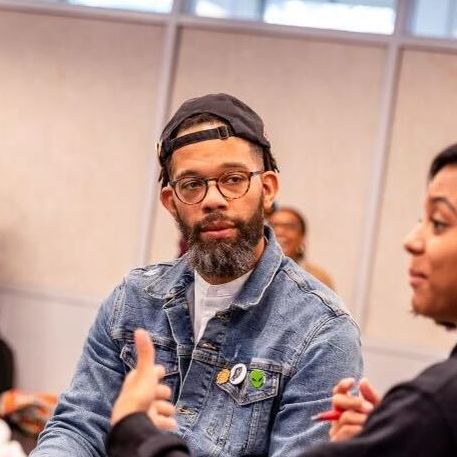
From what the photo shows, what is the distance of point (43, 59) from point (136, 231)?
47.1 inches

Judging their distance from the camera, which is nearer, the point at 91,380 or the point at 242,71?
the point at 91,380

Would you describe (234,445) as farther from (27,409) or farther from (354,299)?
(354,299)

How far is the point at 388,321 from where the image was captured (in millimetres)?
5887

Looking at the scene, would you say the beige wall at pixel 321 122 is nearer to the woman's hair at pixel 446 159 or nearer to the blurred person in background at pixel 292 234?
the blurred person in background at pixel 292 234

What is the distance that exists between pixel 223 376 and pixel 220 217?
0.33 meters

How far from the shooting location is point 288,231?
Answer: 17.6 ft

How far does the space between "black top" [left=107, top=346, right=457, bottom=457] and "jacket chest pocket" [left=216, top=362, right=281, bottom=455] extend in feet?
2.24

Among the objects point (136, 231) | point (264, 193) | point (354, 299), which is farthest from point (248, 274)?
point (136, 231)

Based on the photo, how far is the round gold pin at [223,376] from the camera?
214 cm

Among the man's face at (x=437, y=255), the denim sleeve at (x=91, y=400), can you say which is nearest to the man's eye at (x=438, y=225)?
the man's face at (x=437, y=255)

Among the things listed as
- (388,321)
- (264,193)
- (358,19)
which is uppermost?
(358,19)

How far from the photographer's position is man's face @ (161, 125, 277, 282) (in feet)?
7.29

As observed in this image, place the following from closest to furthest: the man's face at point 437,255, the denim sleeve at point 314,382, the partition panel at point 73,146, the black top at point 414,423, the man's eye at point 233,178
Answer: the black top at point 414,423, the man's face at point 437,255, the denim sleeve at point 314,382, the man's eye at point 233,178, the partition panel at point 73,146

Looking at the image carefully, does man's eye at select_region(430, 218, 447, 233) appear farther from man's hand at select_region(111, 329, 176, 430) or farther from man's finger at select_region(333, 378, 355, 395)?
man's hand at select_region(111, 329, 176, 430)
